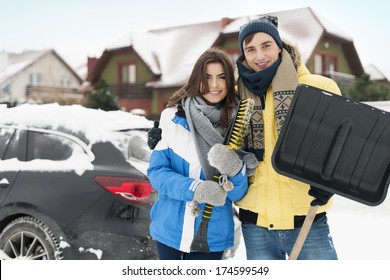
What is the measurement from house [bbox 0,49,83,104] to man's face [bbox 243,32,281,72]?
62.4ft

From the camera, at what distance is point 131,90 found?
830 inches

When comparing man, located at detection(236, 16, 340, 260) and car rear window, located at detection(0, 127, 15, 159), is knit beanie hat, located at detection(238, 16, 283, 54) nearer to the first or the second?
man, located at detection(236, 16, 340, 260)

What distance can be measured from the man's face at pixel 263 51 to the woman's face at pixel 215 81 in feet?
0.56

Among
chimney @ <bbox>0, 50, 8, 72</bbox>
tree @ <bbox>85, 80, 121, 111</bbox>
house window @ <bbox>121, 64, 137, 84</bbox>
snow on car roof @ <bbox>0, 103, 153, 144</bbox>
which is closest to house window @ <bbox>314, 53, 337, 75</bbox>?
tree @ <bbox>85, 80, 121, 111</bbox>

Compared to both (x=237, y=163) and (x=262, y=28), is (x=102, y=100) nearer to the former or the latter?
(x=262, y=28)

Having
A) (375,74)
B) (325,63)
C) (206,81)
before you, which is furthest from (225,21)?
(206,81)

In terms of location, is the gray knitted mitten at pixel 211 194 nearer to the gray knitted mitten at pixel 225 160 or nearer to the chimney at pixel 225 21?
the gray knitted mitten at pixel 225 160

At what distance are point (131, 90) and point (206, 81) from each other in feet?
62.7

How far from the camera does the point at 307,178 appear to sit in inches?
84.0

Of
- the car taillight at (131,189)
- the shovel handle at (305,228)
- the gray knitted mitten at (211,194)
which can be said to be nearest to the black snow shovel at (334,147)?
the shovel handle at (305,228)

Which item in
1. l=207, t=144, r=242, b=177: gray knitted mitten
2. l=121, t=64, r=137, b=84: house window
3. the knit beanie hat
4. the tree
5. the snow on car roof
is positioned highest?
the knit beanie hat

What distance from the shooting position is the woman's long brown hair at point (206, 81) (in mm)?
2307

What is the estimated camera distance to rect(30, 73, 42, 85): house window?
25.3 metres
